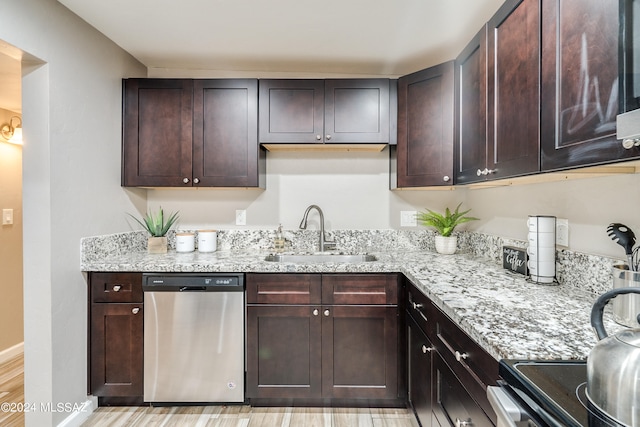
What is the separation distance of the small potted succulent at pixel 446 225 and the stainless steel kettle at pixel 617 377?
1.69 m

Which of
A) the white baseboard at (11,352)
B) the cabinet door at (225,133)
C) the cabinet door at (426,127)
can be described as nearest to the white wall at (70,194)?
the cabinet door at (426,127)

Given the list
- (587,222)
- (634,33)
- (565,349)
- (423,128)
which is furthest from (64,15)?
(587,222)

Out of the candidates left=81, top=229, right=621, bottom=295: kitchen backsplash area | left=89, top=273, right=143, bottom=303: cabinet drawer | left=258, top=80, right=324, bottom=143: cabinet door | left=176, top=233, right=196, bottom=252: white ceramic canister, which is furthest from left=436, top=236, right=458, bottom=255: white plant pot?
left=89, top=273, right=143, bottom=303: cabinet drawer

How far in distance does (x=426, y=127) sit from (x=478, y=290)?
1177mm

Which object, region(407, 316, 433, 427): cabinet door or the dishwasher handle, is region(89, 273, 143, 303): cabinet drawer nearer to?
region(407, 316, 433, 427): cabinet door

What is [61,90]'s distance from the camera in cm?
174

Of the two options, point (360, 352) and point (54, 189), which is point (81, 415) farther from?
point (360, 352)

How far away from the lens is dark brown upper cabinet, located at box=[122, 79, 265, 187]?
7.26 feet

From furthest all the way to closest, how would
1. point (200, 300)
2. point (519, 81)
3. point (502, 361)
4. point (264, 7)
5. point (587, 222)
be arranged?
point (200, 300)
point (264, 7)
point (587, 222)
point (519, 81)
point (502, 361)

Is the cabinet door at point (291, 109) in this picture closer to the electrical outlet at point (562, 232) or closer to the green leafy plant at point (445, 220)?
the green leafy plant at point (445, 220)

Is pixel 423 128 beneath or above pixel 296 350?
above

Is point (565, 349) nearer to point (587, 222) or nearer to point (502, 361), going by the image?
point (502, 361)

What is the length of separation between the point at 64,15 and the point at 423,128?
2189 mm

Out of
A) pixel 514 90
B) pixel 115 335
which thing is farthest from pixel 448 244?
pixel 115 335
